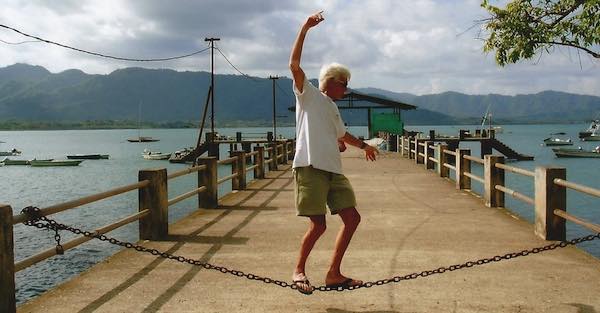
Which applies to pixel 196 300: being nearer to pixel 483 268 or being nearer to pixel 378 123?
pixel 483 268

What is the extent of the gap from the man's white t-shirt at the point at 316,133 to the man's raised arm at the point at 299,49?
133 millimetres

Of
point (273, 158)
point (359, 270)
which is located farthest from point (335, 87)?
point (273, 158)

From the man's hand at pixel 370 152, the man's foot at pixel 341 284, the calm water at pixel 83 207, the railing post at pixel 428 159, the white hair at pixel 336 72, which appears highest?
the white hair at pixel 336 72

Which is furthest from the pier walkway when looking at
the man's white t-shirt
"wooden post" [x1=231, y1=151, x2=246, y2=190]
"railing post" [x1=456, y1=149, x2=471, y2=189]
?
"wooden post" [x1=231, y1=151, x2=246, y2=190]

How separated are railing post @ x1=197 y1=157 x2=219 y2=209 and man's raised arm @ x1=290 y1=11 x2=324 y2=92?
6.51m

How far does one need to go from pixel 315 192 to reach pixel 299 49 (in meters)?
1.17

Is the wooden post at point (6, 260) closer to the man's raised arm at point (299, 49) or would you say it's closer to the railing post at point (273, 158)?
the man's raised arm at point (299, 49)

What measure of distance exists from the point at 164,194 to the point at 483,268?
435 cm

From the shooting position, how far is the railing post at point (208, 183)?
1049 cm

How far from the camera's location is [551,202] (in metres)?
7.04

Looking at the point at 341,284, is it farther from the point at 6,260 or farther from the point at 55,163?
the point at 55,163

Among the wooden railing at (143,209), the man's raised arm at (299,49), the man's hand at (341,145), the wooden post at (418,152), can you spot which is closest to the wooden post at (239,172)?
the wooden railing at (143,209)

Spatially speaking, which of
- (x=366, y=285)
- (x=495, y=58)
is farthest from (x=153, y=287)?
(x=495, y=58)

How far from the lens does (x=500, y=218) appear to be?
9000 mm
